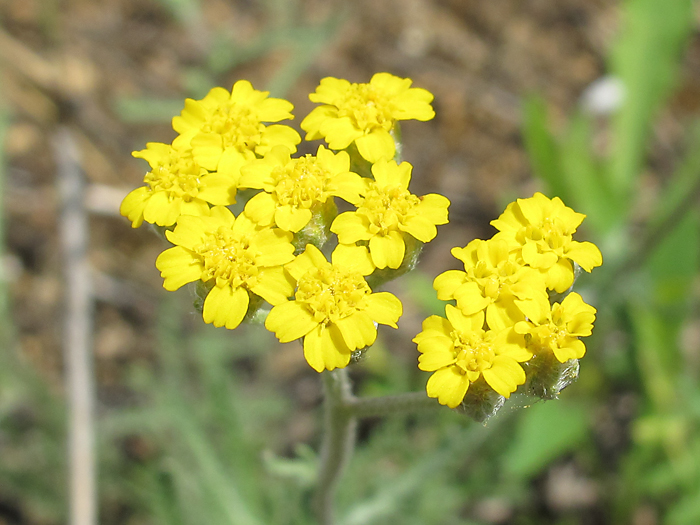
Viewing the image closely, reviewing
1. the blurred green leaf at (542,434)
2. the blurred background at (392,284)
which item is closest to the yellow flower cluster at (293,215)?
the blurred background at (392,284)

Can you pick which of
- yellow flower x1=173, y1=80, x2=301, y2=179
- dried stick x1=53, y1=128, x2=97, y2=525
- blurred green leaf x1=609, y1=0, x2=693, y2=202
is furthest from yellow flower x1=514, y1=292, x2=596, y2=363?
blurred green leaf x1=609, y1=0, x2=693, y2=202

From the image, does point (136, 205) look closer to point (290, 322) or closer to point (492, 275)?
point (290, 322)

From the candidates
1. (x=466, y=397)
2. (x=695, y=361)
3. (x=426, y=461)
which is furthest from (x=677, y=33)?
(x=466, y=397)

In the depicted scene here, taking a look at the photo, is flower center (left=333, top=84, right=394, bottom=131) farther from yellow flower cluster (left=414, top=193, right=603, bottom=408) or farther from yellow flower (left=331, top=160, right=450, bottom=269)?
yellow flower cluster (left=414, top=193, right=603, bottom=408)

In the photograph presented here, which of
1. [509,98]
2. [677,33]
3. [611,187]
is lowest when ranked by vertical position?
[611,187]

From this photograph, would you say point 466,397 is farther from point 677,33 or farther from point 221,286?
point 677,33

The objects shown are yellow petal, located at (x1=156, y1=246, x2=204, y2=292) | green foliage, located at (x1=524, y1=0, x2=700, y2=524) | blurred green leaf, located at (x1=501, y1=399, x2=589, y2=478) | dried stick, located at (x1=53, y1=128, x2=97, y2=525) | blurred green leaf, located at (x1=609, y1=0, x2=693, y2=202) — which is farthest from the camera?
blurred green leaf, located at (x1=609, y1=0, x2=693, y2=202)
